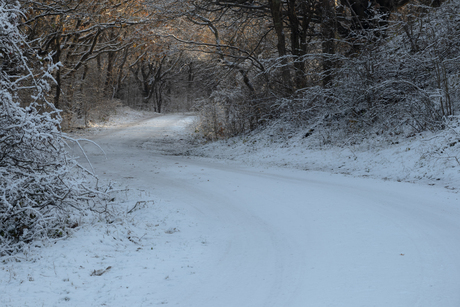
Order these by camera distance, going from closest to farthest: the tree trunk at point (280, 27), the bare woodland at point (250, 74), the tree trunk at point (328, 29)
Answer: the bare woodland at point (250, 74), the tree trunk at point (328, 29), the tree trunk at point (280, 27)

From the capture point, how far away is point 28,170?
15.5 ft

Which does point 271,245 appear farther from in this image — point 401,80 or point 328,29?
point 328,29

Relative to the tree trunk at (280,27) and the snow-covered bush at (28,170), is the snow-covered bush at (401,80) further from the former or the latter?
the snow-covered bush at (28,170)

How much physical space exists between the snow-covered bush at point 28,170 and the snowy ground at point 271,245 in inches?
17.6

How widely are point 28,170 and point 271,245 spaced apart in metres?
3.28

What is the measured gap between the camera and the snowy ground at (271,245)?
3.23 meters

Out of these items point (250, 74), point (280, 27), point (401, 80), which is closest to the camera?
point (401, 80)

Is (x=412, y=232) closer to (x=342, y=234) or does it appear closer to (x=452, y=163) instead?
(x=342, y=234)

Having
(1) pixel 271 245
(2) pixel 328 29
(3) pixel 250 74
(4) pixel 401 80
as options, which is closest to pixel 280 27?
(2) pixel 328 29

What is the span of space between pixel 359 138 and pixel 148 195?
22.4 ft

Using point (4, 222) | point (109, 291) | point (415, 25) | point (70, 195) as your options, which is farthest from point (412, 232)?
point (415, 25)

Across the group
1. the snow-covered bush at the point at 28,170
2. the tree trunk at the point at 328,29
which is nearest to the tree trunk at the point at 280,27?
the tree trunk at the point at 328,29

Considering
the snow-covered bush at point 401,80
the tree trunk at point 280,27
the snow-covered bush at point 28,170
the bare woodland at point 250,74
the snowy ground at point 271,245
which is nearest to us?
the snowy ground at point 271,245

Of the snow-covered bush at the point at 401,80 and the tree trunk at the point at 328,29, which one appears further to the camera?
the tree trunk at the point at 328,29
